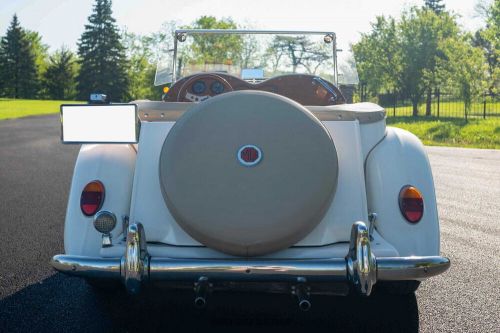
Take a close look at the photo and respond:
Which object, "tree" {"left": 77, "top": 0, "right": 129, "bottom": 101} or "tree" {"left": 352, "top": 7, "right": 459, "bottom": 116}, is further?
"tree" {"left": 77, "top": 0, "right": 129, "bottom": 101}

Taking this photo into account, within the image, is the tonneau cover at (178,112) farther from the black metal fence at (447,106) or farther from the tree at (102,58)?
the tree at (102,58)

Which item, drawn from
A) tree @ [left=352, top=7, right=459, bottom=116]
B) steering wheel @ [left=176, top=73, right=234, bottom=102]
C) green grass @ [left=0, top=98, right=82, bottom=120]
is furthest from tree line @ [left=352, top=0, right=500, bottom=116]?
steering wheel @ [left=176, top=73, right=234, bottom=102]

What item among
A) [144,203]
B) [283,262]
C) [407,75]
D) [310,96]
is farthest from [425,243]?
[407,75]

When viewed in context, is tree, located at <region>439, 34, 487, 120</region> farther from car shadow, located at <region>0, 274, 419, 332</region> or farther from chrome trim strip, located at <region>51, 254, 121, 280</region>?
chrome trim strip, located at <region>51, 254, 121, 280</region>

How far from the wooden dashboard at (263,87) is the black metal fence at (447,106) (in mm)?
26392

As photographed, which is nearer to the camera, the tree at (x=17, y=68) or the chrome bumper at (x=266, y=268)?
the chrome bumper at (x=266, y=268)

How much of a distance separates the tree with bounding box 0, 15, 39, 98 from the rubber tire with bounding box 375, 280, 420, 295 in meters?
82.8

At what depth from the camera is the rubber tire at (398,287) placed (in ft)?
13.3

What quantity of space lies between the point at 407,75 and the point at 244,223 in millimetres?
40903

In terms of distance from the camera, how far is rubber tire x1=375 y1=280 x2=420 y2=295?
4039mm

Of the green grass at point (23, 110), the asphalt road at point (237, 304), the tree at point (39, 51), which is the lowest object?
the asphalt road at point (237, 304)

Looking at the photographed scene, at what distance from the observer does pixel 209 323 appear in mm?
3861

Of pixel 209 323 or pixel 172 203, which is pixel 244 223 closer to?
pixel 172 203

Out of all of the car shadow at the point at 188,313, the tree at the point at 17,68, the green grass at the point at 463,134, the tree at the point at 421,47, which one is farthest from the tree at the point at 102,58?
the car shadow at the point at 188,313
